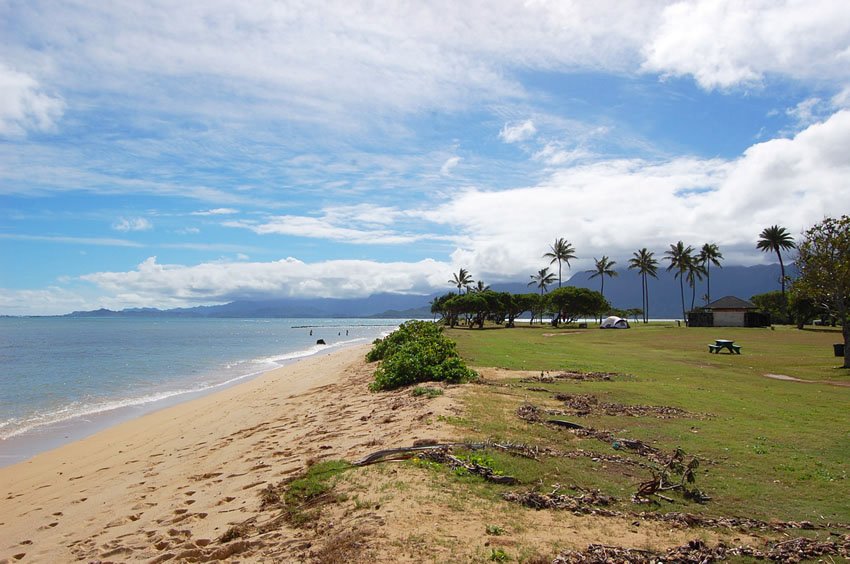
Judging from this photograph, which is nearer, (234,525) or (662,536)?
(662,536)

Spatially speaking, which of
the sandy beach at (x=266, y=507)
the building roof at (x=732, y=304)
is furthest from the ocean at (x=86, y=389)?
the building roof at (x=732, y=304)

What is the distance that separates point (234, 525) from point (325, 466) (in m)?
1.83

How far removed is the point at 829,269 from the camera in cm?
2827

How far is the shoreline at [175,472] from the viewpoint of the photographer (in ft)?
24.7

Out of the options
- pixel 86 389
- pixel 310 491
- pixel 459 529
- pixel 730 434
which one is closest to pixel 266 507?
pixel 310 491

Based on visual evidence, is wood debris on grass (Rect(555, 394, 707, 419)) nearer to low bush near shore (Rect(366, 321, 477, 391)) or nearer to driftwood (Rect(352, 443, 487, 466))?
low bush near shore (Rect(366, 321, 477, 391))

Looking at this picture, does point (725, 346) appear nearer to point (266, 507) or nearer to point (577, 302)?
point (266, 507)

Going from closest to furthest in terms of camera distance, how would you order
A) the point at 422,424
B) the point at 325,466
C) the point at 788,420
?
the point at 325,466 < the point at 422,424 < the point at 788,420

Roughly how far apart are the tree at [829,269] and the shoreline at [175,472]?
24.7 meters

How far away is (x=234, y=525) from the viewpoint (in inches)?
276

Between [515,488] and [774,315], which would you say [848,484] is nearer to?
[515,488]

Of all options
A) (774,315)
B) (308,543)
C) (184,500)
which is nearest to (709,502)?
(308,543)

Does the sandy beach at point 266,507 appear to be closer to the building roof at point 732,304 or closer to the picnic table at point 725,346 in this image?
the picnic table at point 725,346

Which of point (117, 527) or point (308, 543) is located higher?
point (308, 543)
